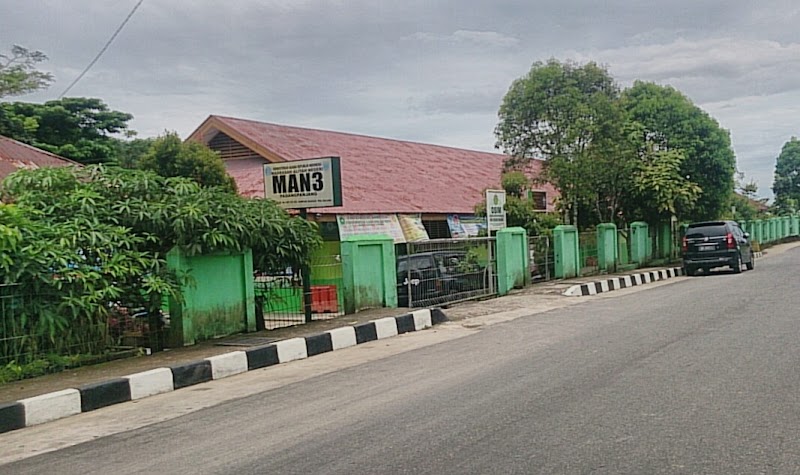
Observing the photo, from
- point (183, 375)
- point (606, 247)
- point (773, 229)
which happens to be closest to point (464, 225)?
point (606, 247)

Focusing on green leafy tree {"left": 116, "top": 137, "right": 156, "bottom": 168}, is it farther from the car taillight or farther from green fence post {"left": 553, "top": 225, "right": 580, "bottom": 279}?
the car taillight

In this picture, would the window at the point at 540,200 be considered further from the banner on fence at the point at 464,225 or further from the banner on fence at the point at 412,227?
the banner on fence at the point at 412,227

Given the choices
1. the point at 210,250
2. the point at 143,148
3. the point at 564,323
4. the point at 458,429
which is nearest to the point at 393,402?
the point at 458,429

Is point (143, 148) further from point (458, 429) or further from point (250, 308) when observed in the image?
point (458, 429)

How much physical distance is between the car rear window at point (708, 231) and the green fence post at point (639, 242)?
2.96 metres

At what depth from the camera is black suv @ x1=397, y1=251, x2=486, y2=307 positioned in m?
13.0

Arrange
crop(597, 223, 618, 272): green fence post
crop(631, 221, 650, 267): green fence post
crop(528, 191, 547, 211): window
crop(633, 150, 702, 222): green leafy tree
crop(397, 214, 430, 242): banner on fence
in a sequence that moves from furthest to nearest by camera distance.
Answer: crop(528, 191, 547, 211): window < crop(631, 221, 650, 267): green fence post < crop(633, 150, 702, 222): green leafy tree < crop(397, 214, 430, 242): banner on fence < crop(597, 223, 618, 272): green fence post

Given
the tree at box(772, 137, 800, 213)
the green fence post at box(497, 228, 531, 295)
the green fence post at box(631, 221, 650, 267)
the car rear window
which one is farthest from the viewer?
the tree at box(772, 137, 800, 213)

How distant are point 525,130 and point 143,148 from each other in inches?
653

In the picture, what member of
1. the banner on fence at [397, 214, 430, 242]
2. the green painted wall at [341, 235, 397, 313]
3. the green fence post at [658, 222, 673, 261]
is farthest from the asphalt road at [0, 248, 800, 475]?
the green fence post at [658, 222, 673, 261]

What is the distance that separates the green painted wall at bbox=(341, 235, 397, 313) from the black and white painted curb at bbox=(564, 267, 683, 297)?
4990 mm

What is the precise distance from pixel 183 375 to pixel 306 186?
4.44 m

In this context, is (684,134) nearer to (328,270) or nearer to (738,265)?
(738,265)

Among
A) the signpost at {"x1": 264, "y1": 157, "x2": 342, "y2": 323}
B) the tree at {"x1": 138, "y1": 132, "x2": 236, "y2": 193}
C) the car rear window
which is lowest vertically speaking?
the car rear window
